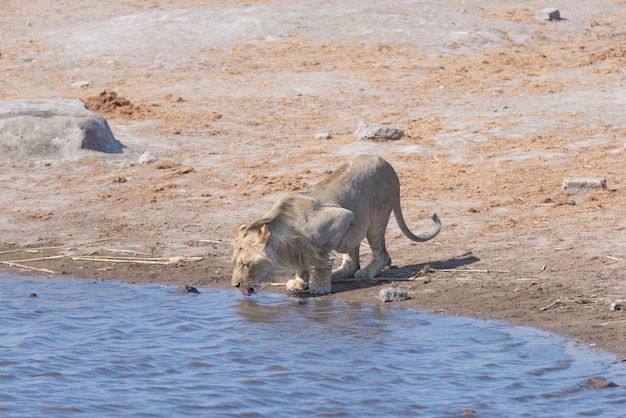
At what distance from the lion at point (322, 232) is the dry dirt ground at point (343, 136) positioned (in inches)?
12.2

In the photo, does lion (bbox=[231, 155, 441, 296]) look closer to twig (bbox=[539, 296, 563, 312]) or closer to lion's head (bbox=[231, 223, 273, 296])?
lion's head (bbox=[231, 223, 273, 296])

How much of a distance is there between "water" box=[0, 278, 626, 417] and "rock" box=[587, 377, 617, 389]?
0.16 feet

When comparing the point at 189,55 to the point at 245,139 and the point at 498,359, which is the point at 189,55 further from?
the point at 498,359

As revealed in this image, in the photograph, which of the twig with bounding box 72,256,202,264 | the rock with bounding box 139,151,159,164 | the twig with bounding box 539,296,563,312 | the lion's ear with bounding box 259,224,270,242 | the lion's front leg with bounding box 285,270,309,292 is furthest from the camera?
the rock with bounding box 139,151,159,164

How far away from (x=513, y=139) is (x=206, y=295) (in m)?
5.74

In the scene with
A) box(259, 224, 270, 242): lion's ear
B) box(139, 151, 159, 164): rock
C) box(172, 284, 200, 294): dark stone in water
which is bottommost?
box(172, 284, 200, 294): dark stone in water

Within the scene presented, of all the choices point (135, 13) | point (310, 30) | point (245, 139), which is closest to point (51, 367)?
point (245, 139)

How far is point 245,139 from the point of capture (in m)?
14.6

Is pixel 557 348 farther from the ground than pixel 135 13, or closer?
closer

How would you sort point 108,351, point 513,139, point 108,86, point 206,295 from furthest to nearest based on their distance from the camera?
1. point 108,86
2. point 513,139
3. point 206,295
4. point 108,351

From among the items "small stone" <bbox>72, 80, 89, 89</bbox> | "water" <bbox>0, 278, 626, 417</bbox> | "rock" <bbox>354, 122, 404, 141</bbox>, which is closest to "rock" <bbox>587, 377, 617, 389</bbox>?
"water" <bbox>0, 278, 626, 417</bbox>

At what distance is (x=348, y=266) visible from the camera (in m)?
9.80

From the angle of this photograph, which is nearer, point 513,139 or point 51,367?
point 51,367

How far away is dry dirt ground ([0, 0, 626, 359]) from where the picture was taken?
9852mm
